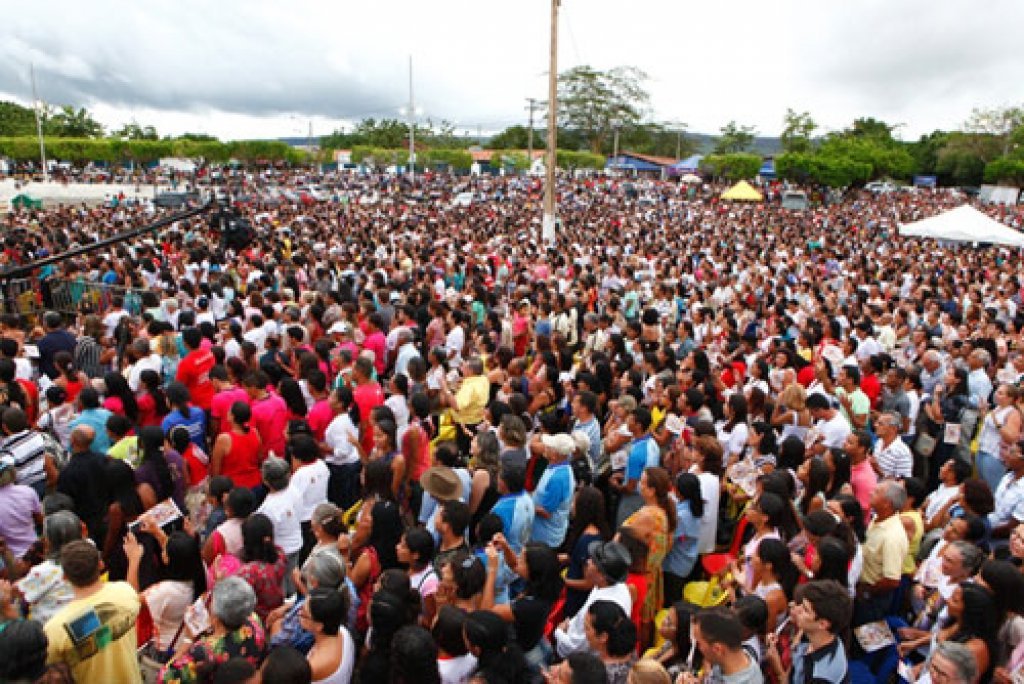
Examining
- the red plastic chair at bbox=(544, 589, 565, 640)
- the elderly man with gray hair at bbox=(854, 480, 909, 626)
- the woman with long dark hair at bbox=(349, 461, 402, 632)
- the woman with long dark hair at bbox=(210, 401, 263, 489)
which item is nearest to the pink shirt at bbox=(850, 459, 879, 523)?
the elderly man with gray hair at bbox=(854, 480, 909, 626)

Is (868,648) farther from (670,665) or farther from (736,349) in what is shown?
(736,349)

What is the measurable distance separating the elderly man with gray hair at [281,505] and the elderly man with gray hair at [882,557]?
128 inches

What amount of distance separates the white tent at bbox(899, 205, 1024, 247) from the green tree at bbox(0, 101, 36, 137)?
3262 inches

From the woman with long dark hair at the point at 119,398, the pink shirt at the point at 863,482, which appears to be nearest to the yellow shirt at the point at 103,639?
the woman with long dark hair at the point at 119,398

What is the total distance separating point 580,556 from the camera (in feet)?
11.8

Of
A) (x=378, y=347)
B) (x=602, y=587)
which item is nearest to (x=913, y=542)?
(x=602, y=587)

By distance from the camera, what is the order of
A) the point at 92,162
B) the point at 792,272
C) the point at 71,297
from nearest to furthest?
→ the point at 71,297 < the point at 792,272 < the point at 92,162

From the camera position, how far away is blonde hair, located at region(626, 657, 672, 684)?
2367 millimetres

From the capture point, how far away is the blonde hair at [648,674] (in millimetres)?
2367

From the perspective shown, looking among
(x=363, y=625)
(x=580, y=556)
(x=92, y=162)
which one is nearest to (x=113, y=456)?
(x=363, y=625)

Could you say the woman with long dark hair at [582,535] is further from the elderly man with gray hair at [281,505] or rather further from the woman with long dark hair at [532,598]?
the elderly man with gray hair at [281,505]

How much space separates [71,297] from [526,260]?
8360 millimetres

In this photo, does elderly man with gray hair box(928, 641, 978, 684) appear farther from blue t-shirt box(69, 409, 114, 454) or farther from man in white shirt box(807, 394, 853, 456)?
blue t-shirt box(69, 409, 114, 454)

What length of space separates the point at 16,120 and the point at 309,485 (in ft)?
297
